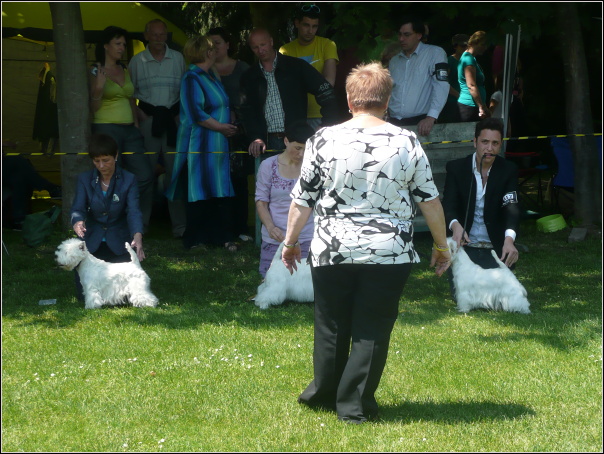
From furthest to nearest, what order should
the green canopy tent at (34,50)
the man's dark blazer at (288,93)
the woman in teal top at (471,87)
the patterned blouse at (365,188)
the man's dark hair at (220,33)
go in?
the green canopy tent at (34,50)
the woman in teal top at (471,87)
the man's dark hair at (220,33)
the man's dark blazer at (288,93)
the patterned blouse at (365,188)

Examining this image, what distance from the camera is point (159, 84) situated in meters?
9.05

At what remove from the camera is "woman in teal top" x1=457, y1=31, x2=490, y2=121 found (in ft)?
29.5

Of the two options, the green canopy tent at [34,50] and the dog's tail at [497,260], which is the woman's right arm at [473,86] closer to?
the dog's tail at [497,260]

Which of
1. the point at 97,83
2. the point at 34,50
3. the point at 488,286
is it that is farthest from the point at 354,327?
the point at 34,50

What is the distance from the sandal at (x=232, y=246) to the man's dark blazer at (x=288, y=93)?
1.05 meters

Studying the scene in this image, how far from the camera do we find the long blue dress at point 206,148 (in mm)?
8508

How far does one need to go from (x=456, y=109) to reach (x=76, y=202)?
4.60 metres

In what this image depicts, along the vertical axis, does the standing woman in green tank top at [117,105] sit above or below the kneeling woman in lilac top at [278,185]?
above

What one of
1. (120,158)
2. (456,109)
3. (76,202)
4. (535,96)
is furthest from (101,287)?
(535,96)

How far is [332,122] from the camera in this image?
26.5 feet

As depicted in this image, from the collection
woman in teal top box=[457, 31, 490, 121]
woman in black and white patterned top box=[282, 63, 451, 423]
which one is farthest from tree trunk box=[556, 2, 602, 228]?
woman in black and white patterned top box=[282, 63, 451, 423]

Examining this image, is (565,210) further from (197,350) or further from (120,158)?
(197,350)

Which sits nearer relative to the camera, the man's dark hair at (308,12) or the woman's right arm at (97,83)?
the man's dark hair at (308,12)

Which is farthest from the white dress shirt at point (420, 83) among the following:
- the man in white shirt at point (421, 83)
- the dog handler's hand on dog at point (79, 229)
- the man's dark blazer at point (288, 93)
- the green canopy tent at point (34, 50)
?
the green canopy tent at point (34, 50)
